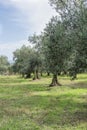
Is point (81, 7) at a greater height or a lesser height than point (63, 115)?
greater

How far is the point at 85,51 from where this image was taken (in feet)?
88.1

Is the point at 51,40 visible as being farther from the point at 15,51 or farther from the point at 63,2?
the point at 15,51

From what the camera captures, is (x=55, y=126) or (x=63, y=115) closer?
(x=55, y=126)

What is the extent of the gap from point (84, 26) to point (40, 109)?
8.77 metres

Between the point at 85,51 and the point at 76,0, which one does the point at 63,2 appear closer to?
the point at 76,0

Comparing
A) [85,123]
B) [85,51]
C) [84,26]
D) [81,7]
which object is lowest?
[85,123]

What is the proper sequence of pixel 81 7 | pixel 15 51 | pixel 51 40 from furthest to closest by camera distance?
pixel 15 51, pixel 51 40, pixel 81 7

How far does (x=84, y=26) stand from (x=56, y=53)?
82.1 ft

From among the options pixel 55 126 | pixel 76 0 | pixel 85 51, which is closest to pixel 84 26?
pixel 85 51

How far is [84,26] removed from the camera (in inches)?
1044

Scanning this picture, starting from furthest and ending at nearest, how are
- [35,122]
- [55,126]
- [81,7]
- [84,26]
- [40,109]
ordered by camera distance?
[40,109], [81,7], [84,26], [35,122], [55,126]

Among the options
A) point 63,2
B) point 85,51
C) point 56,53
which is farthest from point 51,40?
point 85,51

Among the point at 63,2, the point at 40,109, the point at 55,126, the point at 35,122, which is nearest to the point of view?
the point at 55,126

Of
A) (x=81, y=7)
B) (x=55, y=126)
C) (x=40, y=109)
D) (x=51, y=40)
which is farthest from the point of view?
(x=51, y=40)
